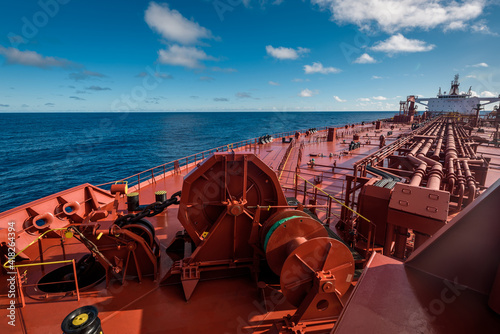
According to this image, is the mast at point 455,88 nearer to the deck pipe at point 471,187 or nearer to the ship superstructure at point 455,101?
the ship superstructure at point 455,101

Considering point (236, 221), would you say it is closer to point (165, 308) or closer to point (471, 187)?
point (165, 308)

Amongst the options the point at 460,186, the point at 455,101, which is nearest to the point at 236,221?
the point at 460,186

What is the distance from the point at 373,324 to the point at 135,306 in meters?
6.00

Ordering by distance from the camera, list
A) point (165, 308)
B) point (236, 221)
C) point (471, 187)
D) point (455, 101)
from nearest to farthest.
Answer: point (165, 308) → point (236, 221) → point (471, 187) → point (455, 101)

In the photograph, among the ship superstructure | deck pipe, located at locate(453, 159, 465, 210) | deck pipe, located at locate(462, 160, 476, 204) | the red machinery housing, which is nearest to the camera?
the red machinery housing

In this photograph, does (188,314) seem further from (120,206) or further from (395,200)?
(120,206)

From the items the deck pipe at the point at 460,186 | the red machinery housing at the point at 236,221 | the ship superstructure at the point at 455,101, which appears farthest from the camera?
the ship superstructure at the point at 455,101

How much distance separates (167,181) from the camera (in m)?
15.8

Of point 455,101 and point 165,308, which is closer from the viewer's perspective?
point 165,308

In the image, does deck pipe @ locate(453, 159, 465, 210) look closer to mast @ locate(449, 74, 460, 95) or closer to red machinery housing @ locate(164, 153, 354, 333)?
red machinery housing @ locate(164, 153, 354, 333)

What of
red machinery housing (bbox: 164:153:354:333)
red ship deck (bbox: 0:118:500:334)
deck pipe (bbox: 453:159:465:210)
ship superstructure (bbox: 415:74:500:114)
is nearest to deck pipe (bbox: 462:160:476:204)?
deck pipe (bbox: 453:159:465:210)

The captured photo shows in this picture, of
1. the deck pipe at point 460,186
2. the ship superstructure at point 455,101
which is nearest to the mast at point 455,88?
the ship superstructure at point 455,101

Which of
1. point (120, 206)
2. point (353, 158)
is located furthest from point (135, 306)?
point (353, 158)

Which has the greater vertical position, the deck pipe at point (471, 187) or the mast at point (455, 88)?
the mast at point (455, 88)
